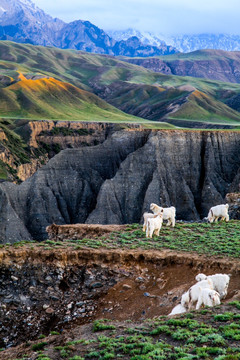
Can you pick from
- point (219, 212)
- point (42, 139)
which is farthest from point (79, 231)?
point (42, 139)

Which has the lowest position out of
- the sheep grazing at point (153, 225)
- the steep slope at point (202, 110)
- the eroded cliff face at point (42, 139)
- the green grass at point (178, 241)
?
the green grass at point (178, 241)

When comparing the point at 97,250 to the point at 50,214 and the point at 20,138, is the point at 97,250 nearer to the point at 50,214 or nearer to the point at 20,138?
the point at 50,214

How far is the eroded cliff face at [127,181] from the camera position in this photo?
2092 inches

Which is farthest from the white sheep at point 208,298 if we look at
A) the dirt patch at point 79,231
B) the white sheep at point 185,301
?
the dirt patch at point 79,231

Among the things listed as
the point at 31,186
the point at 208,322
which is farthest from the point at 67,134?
the point at 208,322

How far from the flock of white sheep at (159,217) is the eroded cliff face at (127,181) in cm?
2446

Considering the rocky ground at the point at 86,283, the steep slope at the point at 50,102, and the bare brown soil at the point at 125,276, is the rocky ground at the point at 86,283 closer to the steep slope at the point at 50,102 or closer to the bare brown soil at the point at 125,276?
the bare brown soil at the point at 125,276

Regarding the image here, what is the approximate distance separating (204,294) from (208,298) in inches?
7.4

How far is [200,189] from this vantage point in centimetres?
5809

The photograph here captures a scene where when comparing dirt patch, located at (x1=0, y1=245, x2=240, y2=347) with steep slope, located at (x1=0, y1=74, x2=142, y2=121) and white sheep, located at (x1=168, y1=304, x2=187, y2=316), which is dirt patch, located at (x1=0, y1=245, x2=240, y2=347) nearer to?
white sheep, located at (x1=168, y1=304, x2=187, y2=316)

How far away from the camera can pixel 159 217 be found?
23.2 meters

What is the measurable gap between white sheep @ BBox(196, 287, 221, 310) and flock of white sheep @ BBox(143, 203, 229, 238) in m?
8.22

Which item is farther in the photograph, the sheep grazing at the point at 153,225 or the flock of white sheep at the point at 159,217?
the flock of white sheep at the point at 159,217

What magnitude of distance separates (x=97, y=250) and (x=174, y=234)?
5178 mm
